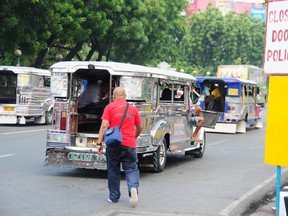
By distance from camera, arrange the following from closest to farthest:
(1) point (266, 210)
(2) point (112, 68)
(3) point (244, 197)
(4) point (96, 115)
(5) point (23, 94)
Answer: (1) point (266, 210), (3) point (244, 197), (2) point (112, 68), (4) point (96, 115), (5) point (23, 94)

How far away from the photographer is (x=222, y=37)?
80312 millimetres

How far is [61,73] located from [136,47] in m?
31.9

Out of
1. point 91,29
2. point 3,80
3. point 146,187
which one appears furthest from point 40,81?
point 146,187

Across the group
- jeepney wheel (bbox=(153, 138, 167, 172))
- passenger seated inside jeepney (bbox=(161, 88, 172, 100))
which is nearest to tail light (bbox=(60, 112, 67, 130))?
jeepney wheel (bbox=(153, 138, 167, 172))

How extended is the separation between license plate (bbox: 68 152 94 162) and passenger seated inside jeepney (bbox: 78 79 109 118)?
1384mm

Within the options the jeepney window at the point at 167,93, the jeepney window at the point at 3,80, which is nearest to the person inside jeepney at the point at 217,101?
the jeepney window at the point at 3,80

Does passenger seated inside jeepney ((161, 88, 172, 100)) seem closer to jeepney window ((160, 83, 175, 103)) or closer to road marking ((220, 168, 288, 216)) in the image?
jeepney window ((160, 83, 175, 103))

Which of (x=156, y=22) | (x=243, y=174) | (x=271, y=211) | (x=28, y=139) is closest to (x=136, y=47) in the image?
(x=156, y=22)

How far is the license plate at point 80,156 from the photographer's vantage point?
11539mm

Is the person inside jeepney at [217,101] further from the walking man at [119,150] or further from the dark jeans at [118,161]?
the dark jeans at [118,161]

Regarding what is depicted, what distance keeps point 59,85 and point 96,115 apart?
4.04 feet

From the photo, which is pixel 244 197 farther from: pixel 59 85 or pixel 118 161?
pixel 59 85

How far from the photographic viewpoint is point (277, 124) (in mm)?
7566

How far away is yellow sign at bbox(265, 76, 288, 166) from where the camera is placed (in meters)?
7.53
